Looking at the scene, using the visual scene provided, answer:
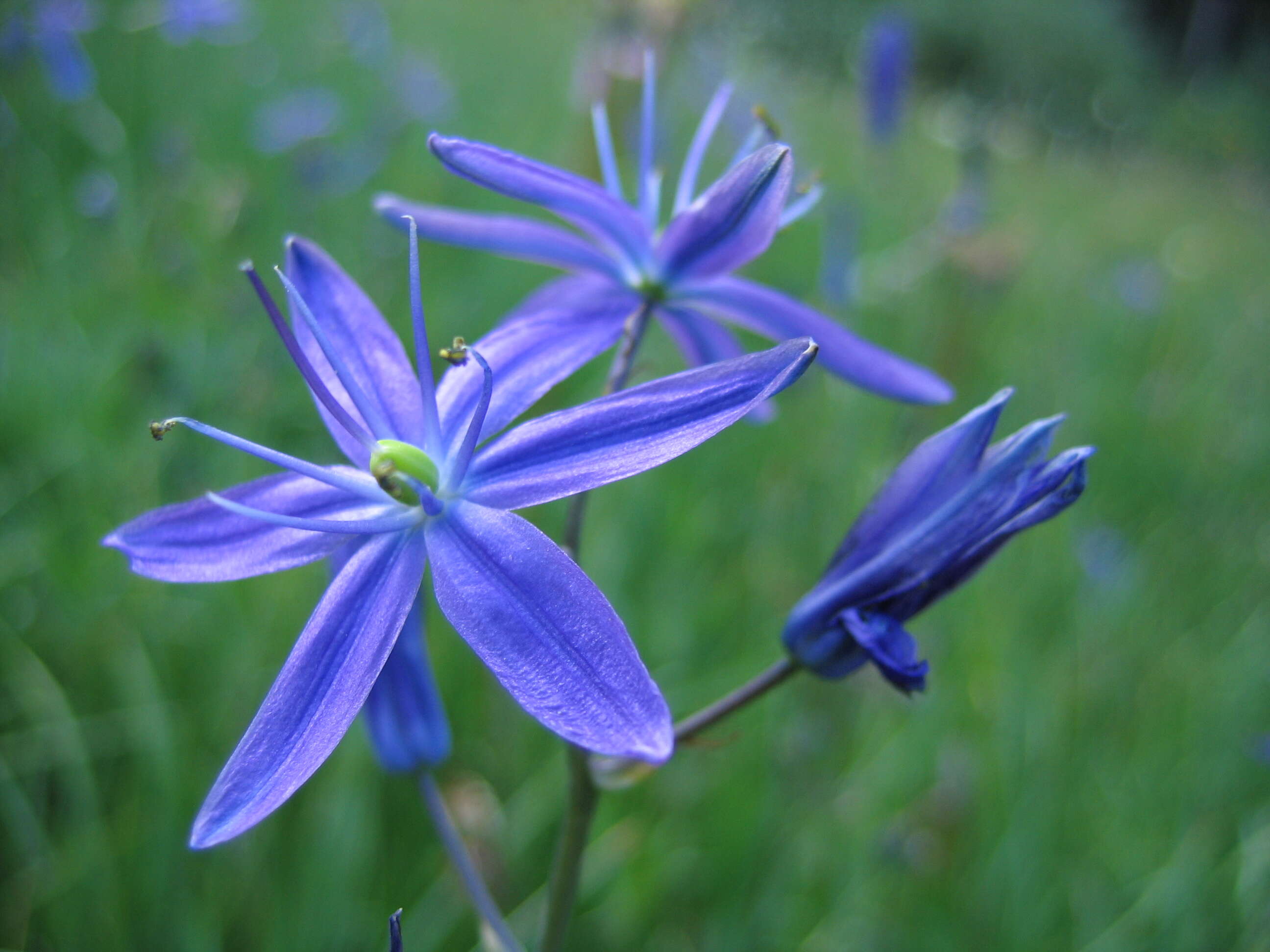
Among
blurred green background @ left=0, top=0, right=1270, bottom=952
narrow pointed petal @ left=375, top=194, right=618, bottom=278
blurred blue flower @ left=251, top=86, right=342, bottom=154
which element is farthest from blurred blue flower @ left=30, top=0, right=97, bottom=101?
narrow pointed petal @ left=375, top=194, right=618, bottom=278

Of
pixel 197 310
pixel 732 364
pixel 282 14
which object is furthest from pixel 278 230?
pixel 282 14

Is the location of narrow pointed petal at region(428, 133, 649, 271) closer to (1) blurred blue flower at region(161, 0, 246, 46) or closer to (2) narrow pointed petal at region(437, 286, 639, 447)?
(2) narrow pointed petal at region(437, 286, 639, 447)

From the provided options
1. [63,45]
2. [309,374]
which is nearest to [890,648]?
[309,374]

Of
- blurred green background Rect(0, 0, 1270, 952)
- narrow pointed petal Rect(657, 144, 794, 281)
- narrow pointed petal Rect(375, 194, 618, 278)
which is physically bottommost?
blurred green background Rect(0, 0, 1270, 952)

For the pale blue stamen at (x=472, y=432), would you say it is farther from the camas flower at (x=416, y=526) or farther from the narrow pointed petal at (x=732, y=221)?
the narrow pointed petal at (x=732, y=221)

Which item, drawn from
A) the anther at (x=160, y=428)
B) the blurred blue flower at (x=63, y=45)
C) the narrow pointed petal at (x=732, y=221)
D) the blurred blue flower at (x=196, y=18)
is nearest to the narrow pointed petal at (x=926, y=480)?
the narrow pointed petal at (x=732, y=221)

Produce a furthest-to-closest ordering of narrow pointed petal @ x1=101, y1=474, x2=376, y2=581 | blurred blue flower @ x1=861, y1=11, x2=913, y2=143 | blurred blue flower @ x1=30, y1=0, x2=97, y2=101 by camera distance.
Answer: blurred blue flower @ x1=30, y1=0, x2=97, y2=101
blurred blue flower @ x1=861, y1=11, x2=913, y2=143
narrow pointed petal @ x1=101, y1=474, x2=376, y2=581
